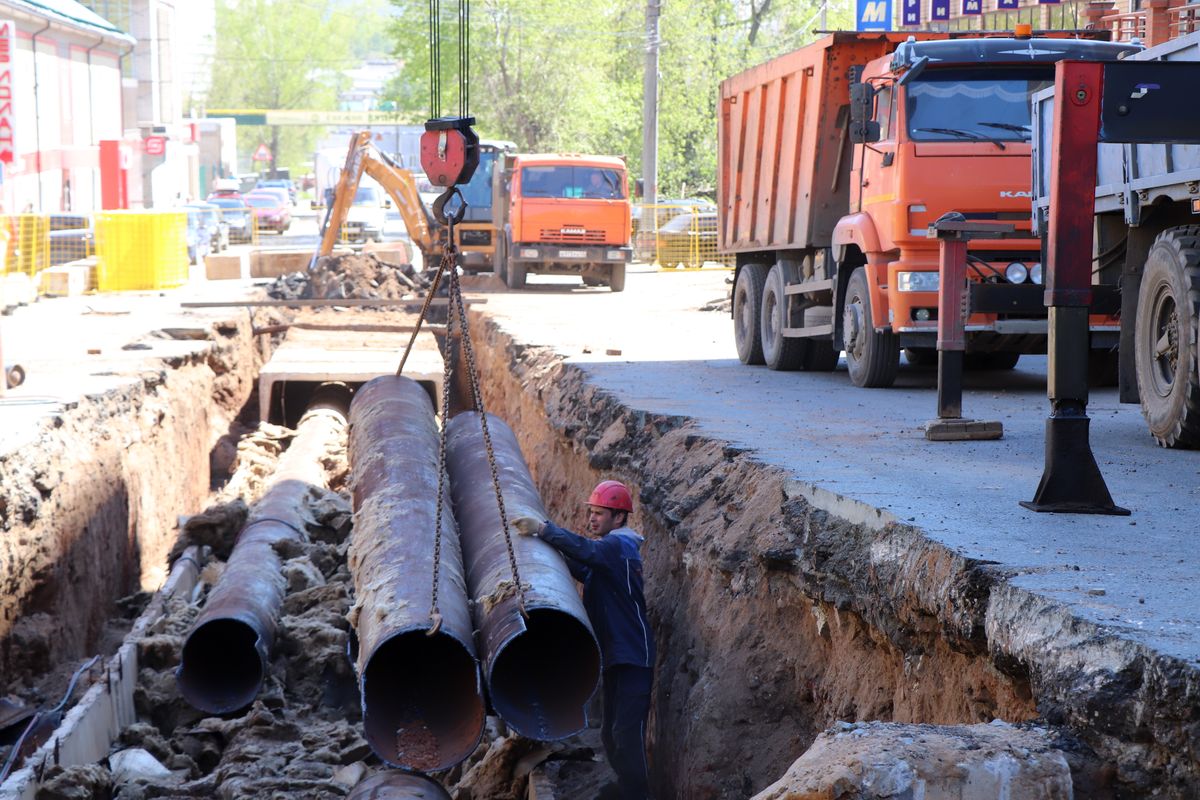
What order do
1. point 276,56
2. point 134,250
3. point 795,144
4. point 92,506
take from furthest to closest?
point 276,56 → point 134,250 → point 795,144 → point 92,506

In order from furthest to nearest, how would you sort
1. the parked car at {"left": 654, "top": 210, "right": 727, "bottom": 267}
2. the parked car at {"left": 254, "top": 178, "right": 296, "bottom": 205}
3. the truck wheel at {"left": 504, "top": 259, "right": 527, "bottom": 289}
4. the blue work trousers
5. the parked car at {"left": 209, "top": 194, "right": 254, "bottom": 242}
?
the parked car at {"left": 254, "top": 178, "right": 296, "bottom": 205}
the parked car at {"left": 209, "top": 194, "right": 254, "bottom": 242}
the parked car at {"left": 654, "top": 210, "right": 727, "bottom": 267}
the truck wheel at {"left": 504, "top": 259, "right": 527, "bottom": 289}
the blue work trousers

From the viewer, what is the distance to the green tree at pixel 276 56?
325 ft

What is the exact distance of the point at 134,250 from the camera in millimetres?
26516

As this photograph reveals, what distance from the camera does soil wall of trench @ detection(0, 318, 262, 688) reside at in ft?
28.1

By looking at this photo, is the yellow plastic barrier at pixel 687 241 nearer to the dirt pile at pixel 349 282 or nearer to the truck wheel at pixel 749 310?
the dirt pile at pixel 349 282

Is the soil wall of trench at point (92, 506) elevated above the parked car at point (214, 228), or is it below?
below

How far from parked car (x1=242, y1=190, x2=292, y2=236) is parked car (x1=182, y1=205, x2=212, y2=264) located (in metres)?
14.9

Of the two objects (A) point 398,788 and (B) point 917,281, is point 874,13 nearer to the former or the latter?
(B) point 917,281

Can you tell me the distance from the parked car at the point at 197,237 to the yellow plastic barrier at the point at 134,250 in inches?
252

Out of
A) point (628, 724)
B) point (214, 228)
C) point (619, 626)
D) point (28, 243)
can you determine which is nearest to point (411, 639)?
point (619, 626)

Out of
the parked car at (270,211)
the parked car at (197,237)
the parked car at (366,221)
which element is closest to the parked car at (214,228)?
the parked car at (197,237)

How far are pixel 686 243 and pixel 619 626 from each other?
97.9ft

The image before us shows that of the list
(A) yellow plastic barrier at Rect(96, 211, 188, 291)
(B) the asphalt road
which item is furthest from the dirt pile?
(B) the asphalt road

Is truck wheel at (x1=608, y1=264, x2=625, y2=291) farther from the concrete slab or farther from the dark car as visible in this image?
the dark car
